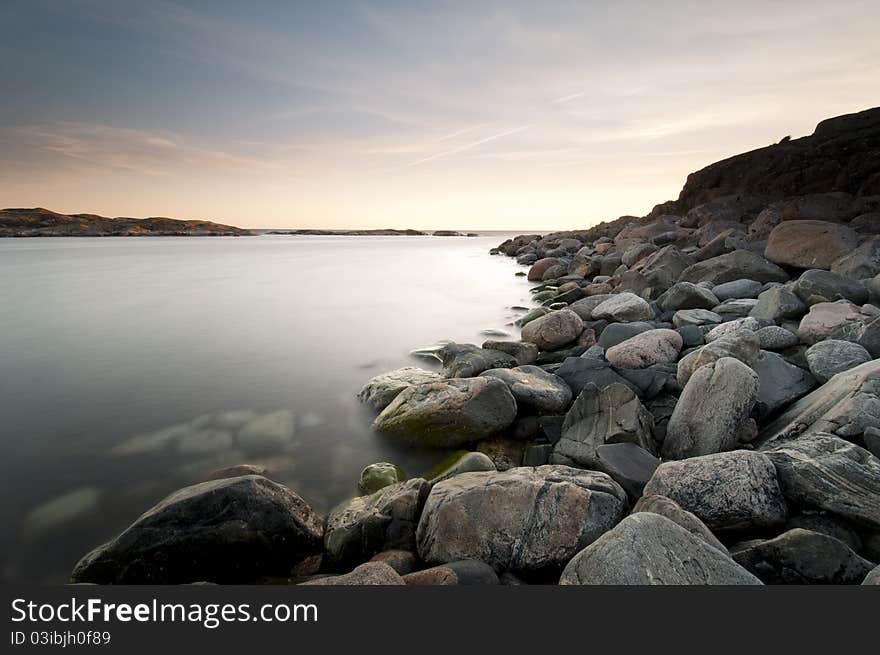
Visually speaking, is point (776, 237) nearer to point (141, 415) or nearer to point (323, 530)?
point (323, 530)

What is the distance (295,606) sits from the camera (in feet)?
7.62

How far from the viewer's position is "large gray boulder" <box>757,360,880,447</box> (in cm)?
352

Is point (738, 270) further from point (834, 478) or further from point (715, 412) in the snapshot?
point (834, 478)

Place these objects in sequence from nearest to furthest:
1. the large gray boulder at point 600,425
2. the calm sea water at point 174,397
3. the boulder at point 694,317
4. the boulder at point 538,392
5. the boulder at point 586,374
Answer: the large gray boulder at point 600,425 → the calm sea water at point 174,397 → the boulder at point 538,392 → the boulder at point 586,374 → the boulder at point 694,317

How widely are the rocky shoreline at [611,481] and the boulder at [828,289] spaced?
0.09 ft

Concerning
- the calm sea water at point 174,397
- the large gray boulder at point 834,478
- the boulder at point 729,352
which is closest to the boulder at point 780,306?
the boulder at point 729,352

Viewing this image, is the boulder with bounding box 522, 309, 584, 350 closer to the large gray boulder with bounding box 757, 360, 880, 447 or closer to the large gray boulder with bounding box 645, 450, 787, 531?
the large gray boulder with bounding box 757, 360, 880, 447

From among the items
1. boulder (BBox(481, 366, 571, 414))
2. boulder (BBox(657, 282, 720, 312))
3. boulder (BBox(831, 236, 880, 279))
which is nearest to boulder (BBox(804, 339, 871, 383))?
boulder (BBox(481, 366, 571, 414))

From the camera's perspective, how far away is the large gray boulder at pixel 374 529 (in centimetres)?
342

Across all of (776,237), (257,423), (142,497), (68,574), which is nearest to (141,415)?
(257,423)

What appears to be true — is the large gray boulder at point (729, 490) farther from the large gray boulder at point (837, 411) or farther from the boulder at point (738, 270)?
the boulder at point (738, 270)

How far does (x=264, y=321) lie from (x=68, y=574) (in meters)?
9.99

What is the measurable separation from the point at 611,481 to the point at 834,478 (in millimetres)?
1409

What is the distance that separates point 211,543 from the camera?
322 centimetres
